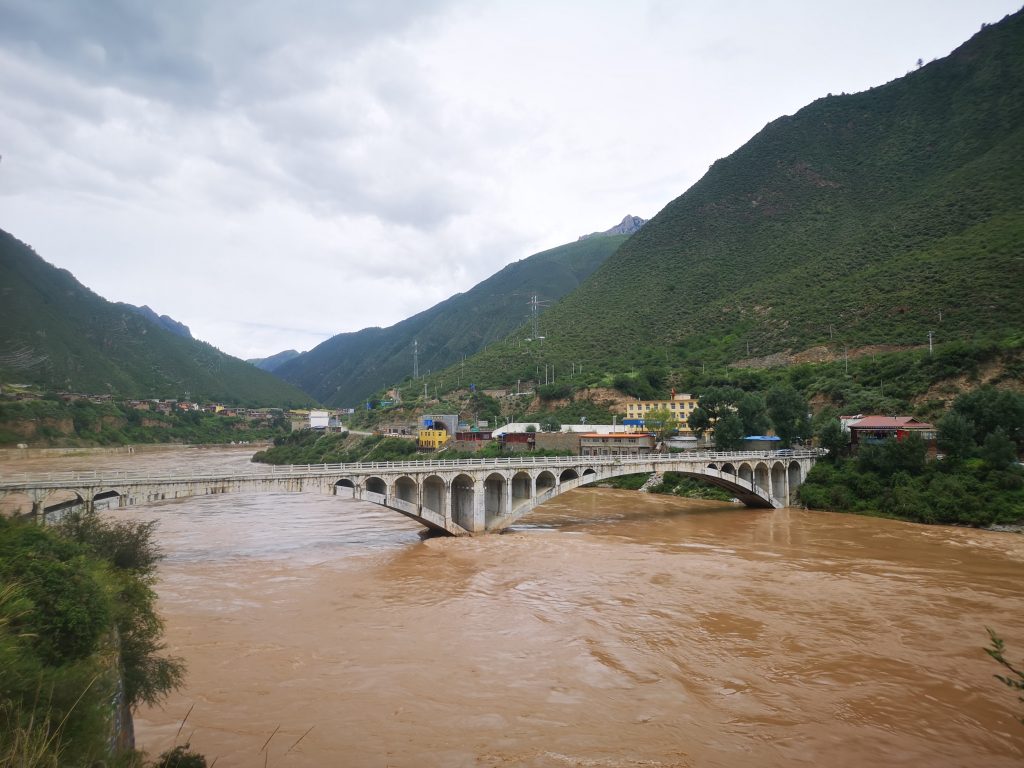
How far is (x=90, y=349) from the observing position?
123 metres

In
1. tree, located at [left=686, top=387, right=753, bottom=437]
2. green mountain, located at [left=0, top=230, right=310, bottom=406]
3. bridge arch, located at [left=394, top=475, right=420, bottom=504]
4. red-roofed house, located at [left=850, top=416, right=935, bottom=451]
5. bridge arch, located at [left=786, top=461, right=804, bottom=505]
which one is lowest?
bridge arch, located at [left=786, top=461, right=804, bottom=505]

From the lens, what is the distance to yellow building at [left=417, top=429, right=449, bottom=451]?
230ft

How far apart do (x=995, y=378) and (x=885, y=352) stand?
14.8 meters

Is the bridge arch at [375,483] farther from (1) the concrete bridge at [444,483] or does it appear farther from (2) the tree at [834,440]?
(2) the tree at [834,440]

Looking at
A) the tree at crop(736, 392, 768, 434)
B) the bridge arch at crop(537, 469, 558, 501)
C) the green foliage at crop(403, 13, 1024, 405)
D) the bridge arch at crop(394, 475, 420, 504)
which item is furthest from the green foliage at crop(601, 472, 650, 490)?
the bridge arch at crop(394, 475, 420, 504)

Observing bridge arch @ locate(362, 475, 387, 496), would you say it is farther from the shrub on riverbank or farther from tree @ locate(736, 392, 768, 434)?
tree @ locate(736, 392, 768, 434)

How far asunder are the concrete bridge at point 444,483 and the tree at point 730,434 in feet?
19.4

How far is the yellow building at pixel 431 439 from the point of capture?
70062 mm

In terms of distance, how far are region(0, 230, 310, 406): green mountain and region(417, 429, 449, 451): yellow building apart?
234ft

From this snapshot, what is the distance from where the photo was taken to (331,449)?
84.9m

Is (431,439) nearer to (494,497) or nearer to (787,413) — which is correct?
(494,497)

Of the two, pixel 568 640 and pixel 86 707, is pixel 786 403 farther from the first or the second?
pixel 86 707

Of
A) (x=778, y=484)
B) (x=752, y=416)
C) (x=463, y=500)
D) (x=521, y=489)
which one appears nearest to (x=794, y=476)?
(x=778, y=484)

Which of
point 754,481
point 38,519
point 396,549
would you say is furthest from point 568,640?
point 754,481
